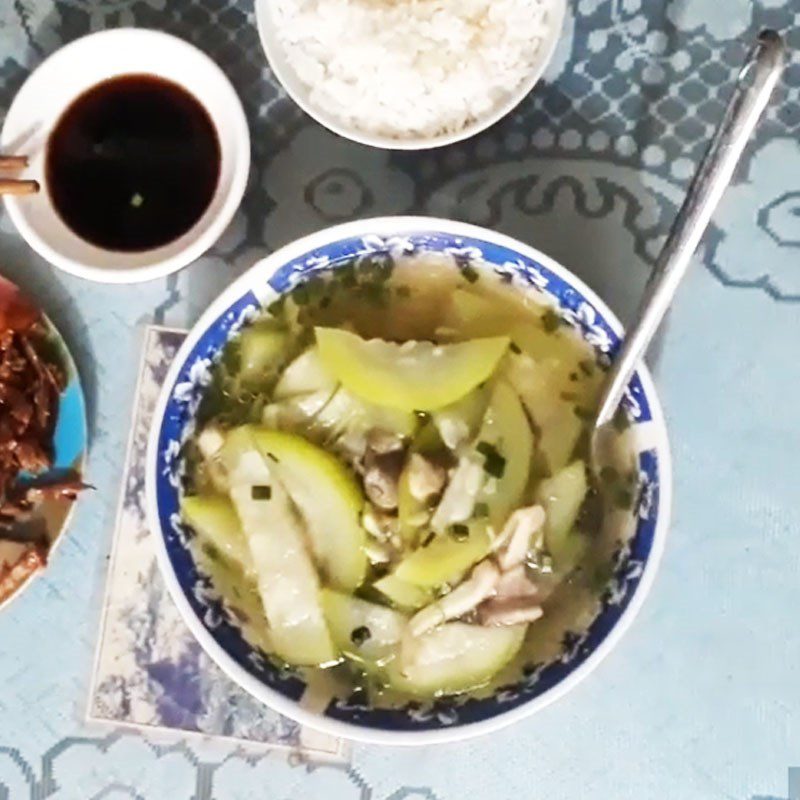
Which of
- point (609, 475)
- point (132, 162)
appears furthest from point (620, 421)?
point (132, 162)

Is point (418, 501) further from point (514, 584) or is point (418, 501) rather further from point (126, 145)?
point (126, 145)

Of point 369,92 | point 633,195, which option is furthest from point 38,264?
point 633,195

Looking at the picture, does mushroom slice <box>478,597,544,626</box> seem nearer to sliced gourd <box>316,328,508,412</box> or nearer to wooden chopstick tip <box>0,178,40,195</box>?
sliced gourd <box>316,328,508,412</box>

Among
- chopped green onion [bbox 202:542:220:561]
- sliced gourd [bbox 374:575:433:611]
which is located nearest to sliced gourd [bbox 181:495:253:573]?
chopped green onion [bbox 202:542:220:561]

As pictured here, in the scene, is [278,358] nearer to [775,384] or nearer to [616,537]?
[616,537]

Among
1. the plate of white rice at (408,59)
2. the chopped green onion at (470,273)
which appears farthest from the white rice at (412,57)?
the chopped green onion at (470,273)

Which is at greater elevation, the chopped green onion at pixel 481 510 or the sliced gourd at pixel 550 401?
the sliced gourd at pixel 550 401

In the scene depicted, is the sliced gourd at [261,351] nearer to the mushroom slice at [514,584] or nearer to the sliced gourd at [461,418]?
the sliced gourd at [461,418]
